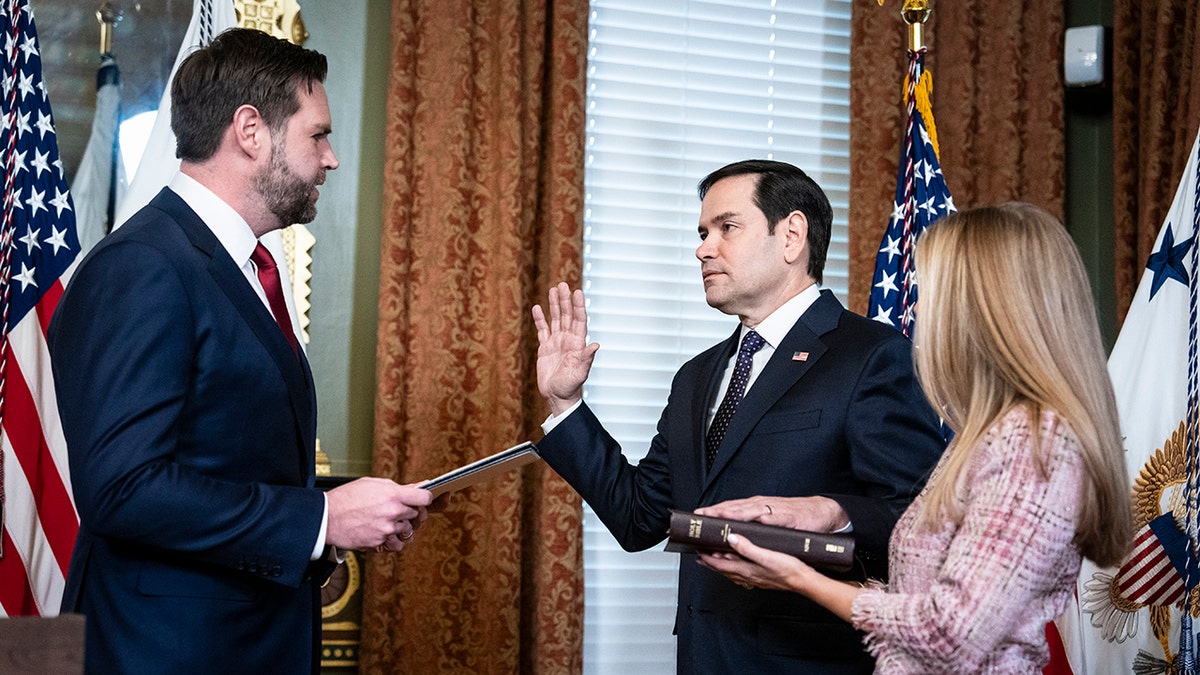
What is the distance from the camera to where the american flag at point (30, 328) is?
3.37 m

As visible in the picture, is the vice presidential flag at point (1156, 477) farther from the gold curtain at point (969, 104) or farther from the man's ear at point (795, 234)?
the man's ear at point (795, 234)

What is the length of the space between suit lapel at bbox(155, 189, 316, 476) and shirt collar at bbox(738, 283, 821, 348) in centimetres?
116

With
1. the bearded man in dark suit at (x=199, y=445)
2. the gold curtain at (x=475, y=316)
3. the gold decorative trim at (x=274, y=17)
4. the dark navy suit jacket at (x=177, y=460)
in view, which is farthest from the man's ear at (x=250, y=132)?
the gold decorative trim at (x=274, y=17)

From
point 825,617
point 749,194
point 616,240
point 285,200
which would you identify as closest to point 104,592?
point 285,200

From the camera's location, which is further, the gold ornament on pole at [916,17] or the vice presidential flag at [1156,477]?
the gold ornament on pole at [916,17]

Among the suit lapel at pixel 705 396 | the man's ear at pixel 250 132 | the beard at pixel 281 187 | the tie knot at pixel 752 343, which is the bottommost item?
the suit lapel at pixel 705 396

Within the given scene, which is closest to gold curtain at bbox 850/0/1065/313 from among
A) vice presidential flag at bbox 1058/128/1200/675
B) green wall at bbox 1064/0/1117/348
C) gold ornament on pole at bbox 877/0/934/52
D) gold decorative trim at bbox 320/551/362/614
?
green wall at bbox 1064/0/1117/348

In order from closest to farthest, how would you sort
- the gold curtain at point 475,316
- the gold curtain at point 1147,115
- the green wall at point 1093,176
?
the gold curtain at point 475,316 < the gold curtain at point 1147,115 < the green wall at point 1093,176

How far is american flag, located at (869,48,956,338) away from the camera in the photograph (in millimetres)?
4180

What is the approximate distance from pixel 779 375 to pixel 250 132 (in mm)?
1283

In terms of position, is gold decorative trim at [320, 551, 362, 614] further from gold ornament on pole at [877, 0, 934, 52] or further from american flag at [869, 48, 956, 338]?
gold ornament on pole at [877, 0, 934, 52]

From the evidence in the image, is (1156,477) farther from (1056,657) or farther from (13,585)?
(13,585)

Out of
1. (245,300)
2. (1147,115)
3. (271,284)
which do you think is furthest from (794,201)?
(1147,115)

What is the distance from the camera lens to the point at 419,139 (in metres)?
4.27
